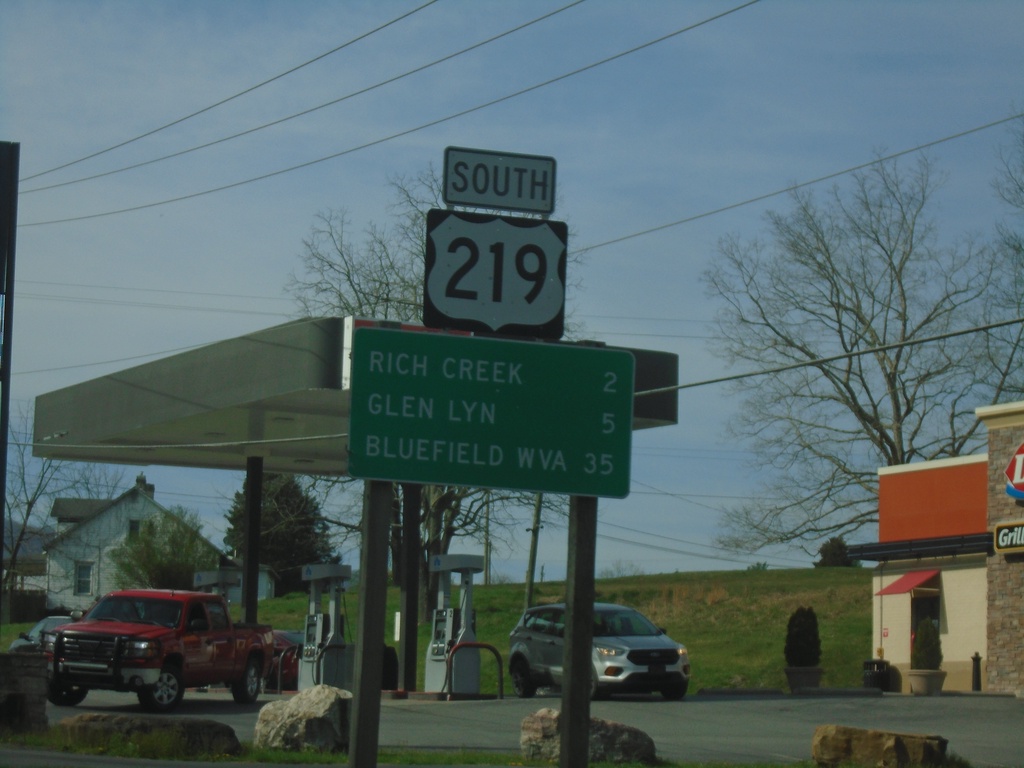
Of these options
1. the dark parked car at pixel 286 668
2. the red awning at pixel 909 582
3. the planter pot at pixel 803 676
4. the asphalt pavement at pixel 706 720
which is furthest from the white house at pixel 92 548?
the planter pot at pixel 803 676

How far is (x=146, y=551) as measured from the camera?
65.8 m

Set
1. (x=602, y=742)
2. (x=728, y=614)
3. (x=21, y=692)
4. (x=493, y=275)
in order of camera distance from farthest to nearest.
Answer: (x=728, y=614) < (x=21, y=692) < (x=602, y=742) < (x=493, y=275)

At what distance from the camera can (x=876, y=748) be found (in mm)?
14477

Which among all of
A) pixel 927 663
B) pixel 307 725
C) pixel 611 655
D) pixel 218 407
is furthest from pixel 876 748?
pixel 927 663

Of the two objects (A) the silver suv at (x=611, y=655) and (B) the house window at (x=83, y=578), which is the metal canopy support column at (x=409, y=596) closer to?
(A) the silver suv at (x=611, y=655)

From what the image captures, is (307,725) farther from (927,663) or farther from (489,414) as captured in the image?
(927,663)

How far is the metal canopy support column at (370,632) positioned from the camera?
21.0 ft

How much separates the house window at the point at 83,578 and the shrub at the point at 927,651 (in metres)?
58.4

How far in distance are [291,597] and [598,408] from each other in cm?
6549

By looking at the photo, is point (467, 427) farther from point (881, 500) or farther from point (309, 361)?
point (881, 500)

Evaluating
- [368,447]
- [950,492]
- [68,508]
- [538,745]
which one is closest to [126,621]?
[538,745]

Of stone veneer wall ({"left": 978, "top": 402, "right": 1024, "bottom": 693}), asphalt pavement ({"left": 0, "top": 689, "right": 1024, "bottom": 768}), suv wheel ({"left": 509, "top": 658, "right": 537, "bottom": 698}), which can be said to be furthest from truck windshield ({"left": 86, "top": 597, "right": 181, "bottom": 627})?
stone veneer wall ({"left": 978, "top": 402, "right": 1024, "bottom": 693})

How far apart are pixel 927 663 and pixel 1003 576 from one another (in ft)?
8.67

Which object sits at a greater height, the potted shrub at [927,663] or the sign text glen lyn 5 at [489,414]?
the sign text glen lyn 5 at [489,414]
